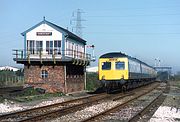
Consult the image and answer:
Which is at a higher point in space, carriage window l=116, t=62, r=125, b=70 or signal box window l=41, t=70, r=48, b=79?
carriage window l=116, t=62, r=125, b=70

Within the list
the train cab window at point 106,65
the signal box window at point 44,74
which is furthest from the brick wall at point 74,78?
the train cab window at point 106,65

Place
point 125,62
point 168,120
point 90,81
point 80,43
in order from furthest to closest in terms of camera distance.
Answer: point 90,81
point 80,43
point 125,62
point 168,120

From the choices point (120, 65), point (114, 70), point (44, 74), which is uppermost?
point (120, 65)

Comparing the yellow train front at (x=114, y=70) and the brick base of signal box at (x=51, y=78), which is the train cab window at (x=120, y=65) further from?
the brick base of signal box at (x=51, y=78)

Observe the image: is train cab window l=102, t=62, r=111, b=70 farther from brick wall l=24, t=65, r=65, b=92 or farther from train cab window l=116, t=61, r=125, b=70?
brick wall l=24, t=65, r=65, b=92

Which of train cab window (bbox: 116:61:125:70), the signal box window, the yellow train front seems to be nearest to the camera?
the yellow train front

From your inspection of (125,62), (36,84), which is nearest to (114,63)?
(125,62)

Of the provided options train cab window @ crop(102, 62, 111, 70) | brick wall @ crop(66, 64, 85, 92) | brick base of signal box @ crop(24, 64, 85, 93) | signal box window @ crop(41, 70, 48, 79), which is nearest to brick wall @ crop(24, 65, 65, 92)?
brick base of signal box @ crop(24, 64, 85, 93)

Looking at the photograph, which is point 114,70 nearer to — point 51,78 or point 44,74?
point 51,78

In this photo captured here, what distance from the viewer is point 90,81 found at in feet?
151

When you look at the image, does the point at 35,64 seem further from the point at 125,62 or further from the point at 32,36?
the point at 125,62

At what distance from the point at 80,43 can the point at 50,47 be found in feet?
24.9

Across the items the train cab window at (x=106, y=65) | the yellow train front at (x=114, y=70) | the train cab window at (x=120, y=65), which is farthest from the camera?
the train cab window at (x=106, y=65)

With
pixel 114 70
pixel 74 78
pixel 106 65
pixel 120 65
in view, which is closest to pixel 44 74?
pixel 74 78
